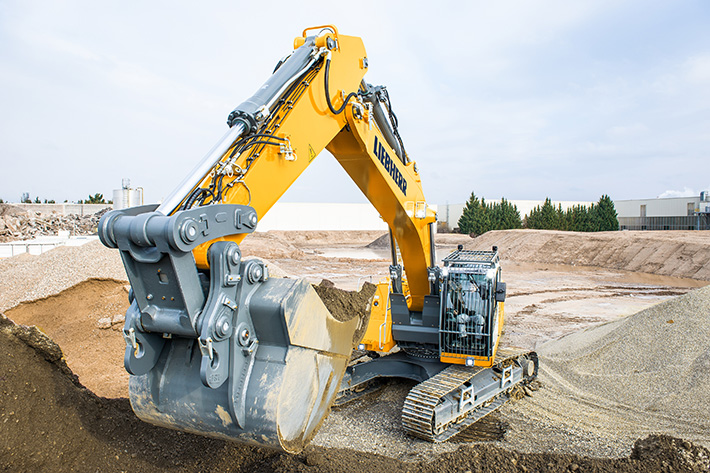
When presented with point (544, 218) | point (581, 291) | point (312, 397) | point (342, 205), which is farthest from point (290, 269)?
point (342, 205)

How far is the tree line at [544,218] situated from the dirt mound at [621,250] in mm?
9376

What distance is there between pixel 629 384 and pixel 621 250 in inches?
933

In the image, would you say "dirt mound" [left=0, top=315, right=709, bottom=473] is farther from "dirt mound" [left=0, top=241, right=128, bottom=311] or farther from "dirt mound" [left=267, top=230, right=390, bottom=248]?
"dirt mound" [left=267, top=230, right=390, bottom=248]

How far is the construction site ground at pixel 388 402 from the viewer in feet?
13.5

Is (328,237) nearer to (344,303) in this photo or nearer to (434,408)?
(344,303)

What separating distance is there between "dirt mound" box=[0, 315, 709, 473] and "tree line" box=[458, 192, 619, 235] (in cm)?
4251

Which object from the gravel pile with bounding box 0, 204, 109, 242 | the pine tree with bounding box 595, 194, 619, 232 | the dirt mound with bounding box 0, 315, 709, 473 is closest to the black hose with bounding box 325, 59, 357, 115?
the dirt mound with bounding box 0, 315, 709, 473

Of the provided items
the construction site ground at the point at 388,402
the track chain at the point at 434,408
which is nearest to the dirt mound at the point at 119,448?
the construction site ground at the point at 388,402

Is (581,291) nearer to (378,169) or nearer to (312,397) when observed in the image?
(378,169)

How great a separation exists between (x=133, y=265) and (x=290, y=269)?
21.7 meters

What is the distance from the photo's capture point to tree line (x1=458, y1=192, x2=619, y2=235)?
4472 centimetres

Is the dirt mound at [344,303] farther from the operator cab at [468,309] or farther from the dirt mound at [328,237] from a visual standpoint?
the dirt mound at [328,237]

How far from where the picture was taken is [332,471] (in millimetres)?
4500

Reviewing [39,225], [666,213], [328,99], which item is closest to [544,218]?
[666,213]
